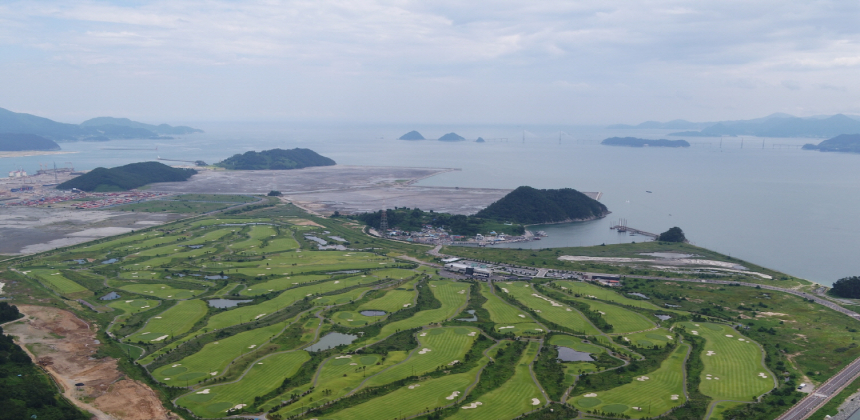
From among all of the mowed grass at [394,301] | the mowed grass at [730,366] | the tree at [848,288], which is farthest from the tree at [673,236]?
the mowed grass at [394,301]

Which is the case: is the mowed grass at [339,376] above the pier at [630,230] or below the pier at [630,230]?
below

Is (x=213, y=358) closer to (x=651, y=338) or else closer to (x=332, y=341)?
(x=332, y=341)

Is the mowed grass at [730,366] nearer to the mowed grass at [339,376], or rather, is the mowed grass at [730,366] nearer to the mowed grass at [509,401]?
the mowed grass at [509,401]

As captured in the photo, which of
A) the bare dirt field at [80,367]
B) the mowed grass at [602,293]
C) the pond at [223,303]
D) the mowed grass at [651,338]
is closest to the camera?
the bare dirt field at [80,367]

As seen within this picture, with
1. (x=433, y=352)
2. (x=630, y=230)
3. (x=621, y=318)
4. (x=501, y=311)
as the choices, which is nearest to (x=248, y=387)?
(x=433, y=352)

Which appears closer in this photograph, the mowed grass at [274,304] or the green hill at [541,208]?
the mowed grass at [274,304]

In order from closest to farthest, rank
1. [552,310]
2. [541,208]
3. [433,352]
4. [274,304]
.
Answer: [433,352], [552,310], [274,304], [541,208]

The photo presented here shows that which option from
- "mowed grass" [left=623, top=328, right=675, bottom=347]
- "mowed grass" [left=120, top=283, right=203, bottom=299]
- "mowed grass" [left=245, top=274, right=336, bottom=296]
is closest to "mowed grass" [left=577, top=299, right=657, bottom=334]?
"mowed grass" [left=623, top=328, right=675, bottom=347]

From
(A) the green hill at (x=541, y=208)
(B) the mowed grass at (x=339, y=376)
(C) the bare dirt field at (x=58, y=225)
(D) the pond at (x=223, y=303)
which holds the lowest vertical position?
(D) the pond at (x=223, y=303)
